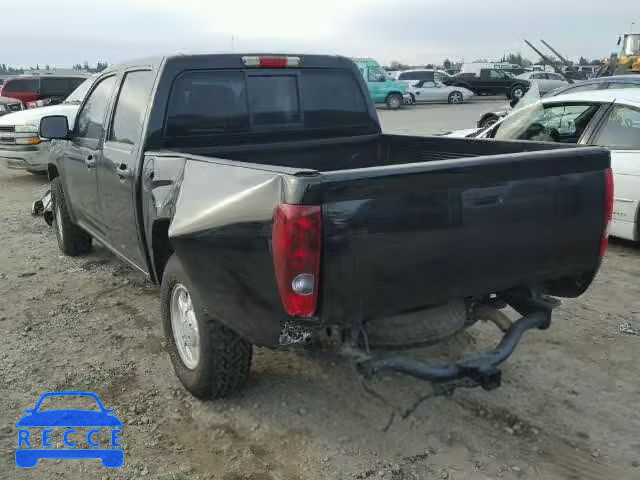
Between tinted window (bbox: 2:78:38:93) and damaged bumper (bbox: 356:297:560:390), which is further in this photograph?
tinted window (bbox: 2:78:38:93)

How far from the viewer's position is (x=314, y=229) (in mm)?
2355

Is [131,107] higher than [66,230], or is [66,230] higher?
[131,107]

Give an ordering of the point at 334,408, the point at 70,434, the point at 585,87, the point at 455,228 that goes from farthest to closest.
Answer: the point at 585,87 → the point at 334,408 → the point at 70,434 → the point at 455,228

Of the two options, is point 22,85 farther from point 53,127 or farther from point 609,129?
point 609,129

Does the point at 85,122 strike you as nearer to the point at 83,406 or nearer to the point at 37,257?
the point at 37,257

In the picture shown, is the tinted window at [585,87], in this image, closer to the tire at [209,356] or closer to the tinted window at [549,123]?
the tinted window at [549,123]

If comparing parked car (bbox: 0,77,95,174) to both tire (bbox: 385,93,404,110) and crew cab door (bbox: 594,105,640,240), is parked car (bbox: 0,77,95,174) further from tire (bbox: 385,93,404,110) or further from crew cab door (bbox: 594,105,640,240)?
tire (bbox: 385,93,404,110)

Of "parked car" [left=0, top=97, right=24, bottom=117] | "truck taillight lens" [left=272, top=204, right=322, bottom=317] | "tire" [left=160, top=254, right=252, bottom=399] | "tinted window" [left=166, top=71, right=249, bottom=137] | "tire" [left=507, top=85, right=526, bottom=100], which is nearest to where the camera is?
"truck taillight lens" [left=272, top=204, right=322, bottom=317]

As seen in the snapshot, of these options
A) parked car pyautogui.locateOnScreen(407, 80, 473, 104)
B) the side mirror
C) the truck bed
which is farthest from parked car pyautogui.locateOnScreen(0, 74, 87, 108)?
parked car pyautogui.locateOnScreen(407, 80, 473, 104)

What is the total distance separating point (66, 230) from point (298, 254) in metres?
4.39

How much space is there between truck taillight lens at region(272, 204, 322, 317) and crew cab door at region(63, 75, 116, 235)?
2.71m

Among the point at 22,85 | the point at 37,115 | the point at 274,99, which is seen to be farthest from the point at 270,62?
the point at 22,85

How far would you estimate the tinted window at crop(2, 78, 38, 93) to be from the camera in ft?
57.5

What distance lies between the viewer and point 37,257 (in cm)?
624
